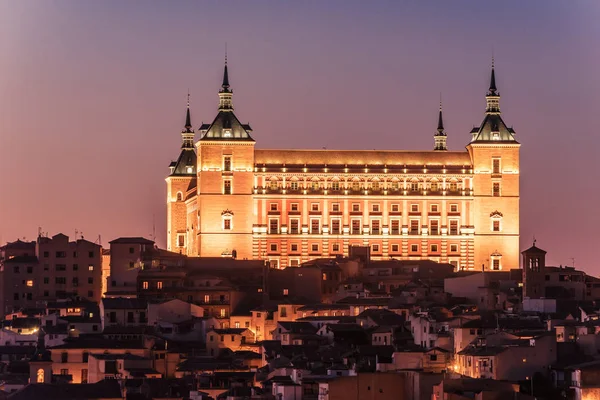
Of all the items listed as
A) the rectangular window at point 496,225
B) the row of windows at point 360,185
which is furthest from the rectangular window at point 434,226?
the rectangular window at point 496,225

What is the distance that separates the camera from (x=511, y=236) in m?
161

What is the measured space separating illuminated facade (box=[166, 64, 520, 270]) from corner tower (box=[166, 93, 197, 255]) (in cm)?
139

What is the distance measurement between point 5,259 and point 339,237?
23.6 metres

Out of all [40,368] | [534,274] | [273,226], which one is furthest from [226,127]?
[40,368]

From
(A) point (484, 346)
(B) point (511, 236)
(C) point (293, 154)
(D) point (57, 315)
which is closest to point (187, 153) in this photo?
(C) point (293, 154)

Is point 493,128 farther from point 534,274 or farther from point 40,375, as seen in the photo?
point 40,375

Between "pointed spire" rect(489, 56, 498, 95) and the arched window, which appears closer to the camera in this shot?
the arched window

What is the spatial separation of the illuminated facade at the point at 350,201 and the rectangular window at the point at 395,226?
7 cm

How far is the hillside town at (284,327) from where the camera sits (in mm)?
97062

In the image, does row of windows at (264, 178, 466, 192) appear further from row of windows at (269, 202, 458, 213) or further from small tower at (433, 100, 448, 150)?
small tower at (433, 100, 448, 150)

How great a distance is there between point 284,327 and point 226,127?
146 ft

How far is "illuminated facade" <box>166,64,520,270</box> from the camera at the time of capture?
15900cm

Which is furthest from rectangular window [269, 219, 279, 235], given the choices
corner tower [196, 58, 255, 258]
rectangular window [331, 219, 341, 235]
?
rectangular window [331, 219, 341, 235]

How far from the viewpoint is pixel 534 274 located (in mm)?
130375
